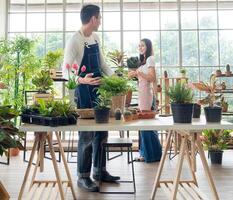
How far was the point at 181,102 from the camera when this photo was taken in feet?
6.33

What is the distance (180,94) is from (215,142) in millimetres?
2515

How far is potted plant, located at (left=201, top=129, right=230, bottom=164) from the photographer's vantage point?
4.05m

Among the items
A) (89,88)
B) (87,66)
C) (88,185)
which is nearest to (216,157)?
(88,185)

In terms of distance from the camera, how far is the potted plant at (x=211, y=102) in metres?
1.95

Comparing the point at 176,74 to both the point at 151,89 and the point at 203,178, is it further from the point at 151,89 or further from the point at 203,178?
the point at 203,178

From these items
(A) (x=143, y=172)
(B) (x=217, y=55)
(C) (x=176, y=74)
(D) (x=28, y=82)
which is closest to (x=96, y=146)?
(A) (x=143, y=172)

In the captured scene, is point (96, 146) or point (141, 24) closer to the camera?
point (96, 146)

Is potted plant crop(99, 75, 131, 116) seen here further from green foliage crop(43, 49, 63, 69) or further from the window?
the window

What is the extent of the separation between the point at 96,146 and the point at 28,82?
2839 millimetres

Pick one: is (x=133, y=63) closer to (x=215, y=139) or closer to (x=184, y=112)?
(x=215, y=139)

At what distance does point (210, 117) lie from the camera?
1956 mm

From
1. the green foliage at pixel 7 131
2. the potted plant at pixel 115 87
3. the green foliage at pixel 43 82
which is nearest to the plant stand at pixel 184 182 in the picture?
the potted plant at pixel 115 87

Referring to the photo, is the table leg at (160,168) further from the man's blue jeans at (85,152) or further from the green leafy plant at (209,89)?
the man's blue jeans at (85,152)

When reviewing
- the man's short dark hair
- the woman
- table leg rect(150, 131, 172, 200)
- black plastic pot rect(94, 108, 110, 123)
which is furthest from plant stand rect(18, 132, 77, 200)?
the woman
